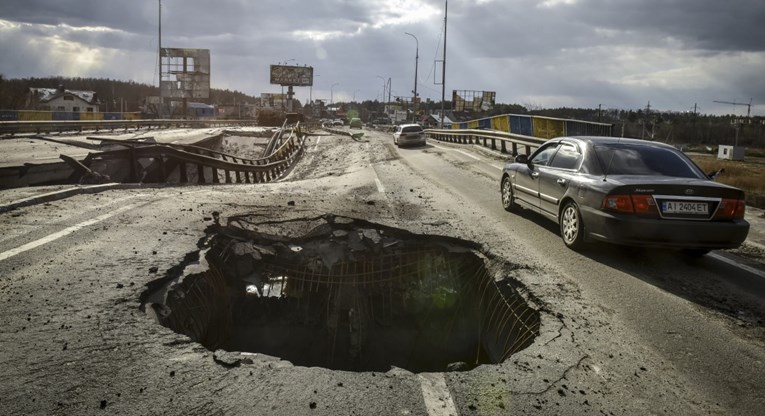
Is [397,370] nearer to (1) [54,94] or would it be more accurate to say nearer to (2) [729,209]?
(2) [729,209]

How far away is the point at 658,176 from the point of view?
683 centimetres

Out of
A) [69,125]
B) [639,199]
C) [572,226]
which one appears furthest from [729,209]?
[69,125]

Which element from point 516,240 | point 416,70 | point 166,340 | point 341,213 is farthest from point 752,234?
point 416,70

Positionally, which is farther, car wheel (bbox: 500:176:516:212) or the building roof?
the building roof

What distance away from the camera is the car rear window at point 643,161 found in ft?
22.9

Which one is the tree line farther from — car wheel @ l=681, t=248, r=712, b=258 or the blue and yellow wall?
car wheel @ l=681, t=248, r=712, b=258

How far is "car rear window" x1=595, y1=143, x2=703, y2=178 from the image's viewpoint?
6980 mm

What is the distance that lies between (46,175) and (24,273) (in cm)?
1060

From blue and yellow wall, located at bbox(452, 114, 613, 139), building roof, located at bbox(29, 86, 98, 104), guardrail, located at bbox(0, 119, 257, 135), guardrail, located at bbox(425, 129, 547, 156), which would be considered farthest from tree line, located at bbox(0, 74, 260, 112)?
blue and yellow wall, located at bbox(452, 114, 613, 139)

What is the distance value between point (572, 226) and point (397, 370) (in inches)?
171

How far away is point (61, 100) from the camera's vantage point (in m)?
80.2

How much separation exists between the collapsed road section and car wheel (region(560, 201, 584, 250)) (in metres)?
1.19

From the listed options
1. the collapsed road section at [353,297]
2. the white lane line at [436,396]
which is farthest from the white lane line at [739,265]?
the white lane line at [436,396]

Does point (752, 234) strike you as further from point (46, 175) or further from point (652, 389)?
point (46, 175)
